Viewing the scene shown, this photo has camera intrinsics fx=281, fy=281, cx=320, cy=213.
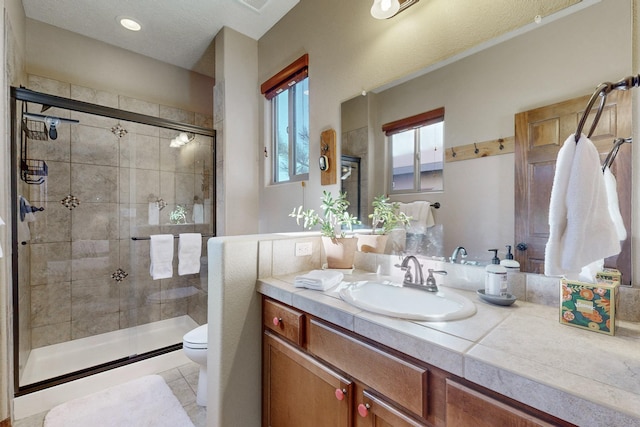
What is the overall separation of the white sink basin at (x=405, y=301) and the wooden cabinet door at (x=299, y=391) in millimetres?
288

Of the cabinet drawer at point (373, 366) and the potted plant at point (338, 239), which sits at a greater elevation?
the potted plant at point (338, 239)

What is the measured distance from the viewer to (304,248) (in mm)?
1602

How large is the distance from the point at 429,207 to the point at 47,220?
9.69 ft

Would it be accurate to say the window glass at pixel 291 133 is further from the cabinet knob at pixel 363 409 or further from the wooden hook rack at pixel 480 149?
the cabinet knob at pixel 363 409

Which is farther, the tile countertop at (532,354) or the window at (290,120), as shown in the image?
the window at (290,120)

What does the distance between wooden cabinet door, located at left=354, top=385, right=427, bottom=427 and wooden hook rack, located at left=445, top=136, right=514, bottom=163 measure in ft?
3.43

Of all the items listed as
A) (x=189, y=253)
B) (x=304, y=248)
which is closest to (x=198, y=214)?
(x=189, y=253)

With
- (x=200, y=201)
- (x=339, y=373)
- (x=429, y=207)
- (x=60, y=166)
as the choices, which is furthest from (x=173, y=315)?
(x=429, y=207)

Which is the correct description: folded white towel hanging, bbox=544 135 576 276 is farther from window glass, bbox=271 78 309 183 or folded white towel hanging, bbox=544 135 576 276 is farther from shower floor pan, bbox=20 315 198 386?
shower floor pan, bbox=20 315 198 386

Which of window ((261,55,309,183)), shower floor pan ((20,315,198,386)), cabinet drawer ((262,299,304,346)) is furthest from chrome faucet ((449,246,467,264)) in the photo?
shower floor pan ((20,315,198,386))

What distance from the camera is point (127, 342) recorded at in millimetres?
2457

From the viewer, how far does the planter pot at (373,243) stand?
1.60 metres

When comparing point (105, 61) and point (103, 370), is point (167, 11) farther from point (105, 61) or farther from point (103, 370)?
point (103, 370)

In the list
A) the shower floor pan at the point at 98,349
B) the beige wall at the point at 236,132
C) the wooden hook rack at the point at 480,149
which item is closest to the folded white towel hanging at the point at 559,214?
the wooden hook rack at the point at 480,149
